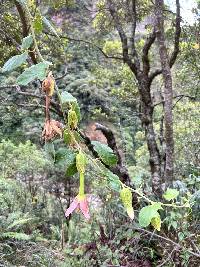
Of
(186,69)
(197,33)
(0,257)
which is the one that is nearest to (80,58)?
(186,69)

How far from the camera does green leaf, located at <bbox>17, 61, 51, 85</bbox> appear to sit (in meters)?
0.35

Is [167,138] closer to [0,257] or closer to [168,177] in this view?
[168,177]

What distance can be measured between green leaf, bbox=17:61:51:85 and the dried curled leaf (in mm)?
38

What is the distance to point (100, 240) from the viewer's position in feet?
13.0

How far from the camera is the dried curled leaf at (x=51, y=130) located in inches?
13.6

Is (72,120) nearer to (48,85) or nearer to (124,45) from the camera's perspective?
(48,85)

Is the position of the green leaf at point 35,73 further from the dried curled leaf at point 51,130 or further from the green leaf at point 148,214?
the green leaf at point 148,214

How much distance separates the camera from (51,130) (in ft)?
1.14

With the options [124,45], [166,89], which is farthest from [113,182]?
[124,45]

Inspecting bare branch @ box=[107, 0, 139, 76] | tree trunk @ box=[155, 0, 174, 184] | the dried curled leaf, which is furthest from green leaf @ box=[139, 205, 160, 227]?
bare branch @ box=[107, 0, 139, 76]

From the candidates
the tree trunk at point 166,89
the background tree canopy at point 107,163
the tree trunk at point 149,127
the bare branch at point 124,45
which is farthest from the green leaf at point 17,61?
the bare branch at point 124,45

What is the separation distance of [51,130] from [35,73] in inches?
2.1

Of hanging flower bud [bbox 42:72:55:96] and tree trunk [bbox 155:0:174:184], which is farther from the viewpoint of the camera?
tree trunk [bbox 155:0:174:184]

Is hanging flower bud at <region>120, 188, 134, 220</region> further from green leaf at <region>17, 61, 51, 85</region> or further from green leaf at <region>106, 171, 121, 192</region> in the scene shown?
green leaf at <region>17, 61, 51, 85</region>
